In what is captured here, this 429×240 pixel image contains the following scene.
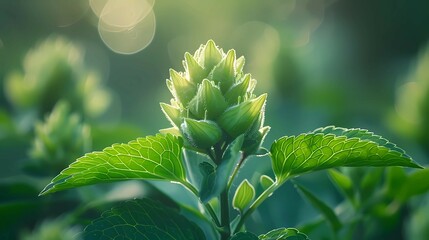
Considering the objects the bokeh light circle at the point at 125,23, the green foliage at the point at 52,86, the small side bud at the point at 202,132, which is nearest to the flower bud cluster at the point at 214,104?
the small side bud at the point at 202,132

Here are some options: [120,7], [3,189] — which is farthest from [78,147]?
[120,7]

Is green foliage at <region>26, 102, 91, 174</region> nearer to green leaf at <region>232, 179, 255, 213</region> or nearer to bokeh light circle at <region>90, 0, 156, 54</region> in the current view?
green leaf at <region>232, 179, 255, 213</region>

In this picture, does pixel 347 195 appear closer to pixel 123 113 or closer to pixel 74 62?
pixel 74 62

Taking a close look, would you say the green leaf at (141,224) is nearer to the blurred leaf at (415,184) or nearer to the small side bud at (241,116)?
the small side bud at (241,116)

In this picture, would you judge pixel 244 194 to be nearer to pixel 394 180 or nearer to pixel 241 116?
pixel 241 116

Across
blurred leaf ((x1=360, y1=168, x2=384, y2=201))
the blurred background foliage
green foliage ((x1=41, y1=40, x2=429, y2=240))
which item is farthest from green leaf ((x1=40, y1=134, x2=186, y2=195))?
blurred leaf ((x1=360, y1=168, x2=384, y2=201))
